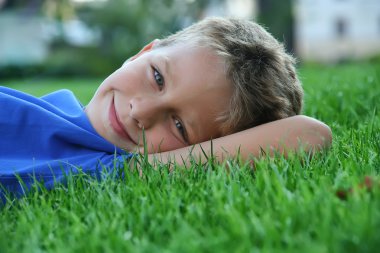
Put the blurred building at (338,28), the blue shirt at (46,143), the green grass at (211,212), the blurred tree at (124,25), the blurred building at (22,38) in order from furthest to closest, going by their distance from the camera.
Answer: the blurred building at (338,28)
the blurred tree at (124,25)
the blurred building at (22,38)
the blue shirt at (46,143)
the green grass at (211,212)

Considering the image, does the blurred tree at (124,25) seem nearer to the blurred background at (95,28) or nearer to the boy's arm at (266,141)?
the blurred background at (95,28)

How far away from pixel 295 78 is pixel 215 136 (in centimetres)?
54

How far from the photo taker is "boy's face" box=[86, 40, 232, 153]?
7.95 ft

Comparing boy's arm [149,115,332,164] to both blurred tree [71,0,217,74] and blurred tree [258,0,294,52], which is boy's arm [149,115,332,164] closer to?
blurred tree [258,0,294,52]

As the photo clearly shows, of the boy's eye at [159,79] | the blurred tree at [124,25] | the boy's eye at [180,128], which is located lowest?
the blurred tree at [124,25]

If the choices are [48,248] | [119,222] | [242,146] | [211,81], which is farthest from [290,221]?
[211,81]

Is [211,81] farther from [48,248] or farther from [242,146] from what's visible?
[48,248]

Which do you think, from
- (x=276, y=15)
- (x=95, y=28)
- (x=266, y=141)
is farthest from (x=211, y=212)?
(x=95, y=28)

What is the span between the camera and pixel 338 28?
4775cm

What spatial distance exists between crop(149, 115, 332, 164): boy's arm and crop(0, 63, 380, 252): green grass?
0.41 feet

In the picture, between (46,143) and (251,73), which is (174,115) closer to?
(251,73)

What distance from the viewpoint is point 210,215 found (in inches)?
61.4

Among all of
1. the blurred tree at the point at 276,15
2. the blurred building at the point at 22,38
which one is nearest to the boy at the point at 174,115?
the blurred tree at the point at 276,15

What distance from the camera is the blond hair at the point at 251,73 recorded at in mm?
2529
